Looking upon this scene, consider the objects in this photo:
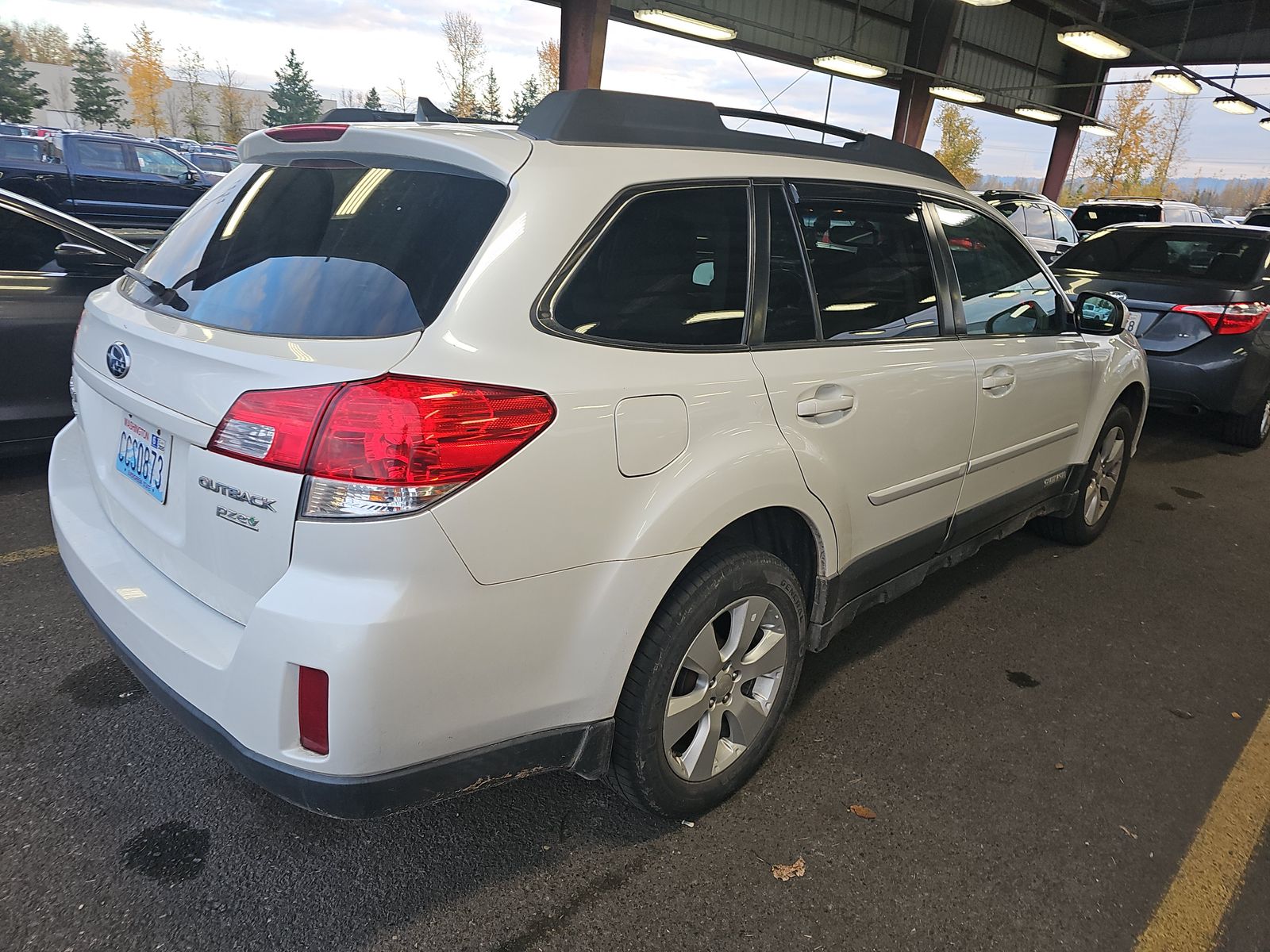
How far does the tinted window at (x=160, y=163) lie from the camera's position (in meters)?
13.1

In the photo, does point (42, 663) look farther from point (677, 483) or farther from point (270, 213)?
point (677, 483)

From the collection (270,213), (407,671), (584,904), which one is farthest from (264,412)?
(584,904)

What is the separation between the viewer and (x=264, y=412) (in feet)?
5.32

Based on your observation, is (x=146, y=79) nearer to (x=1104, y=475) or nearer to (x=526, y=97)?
(x=526, y=97)

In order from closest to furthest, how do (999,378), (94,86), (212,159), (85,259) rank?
(999,378) → (85,259) → (212,159) → (94,86)

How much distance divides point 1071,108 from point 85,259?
27099mm

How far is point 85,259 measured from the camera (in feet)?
13.1

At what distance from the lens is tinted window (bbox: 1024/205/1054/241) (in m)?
14.5

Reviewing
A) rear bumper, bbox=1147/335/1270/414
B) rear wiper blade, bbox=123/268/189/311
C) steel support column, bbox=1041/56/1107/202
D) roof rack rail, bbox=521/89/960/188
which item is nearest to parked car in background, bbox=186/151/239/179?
steel support column, bbox=1041/56/1107/202

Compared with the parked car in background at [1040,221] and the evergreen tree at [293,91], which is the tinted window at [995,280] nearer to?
the parked car in background at [1040,221]

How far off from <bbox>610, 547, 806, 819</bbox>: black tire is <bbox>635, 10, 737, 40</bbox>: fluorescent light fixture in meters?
12.8

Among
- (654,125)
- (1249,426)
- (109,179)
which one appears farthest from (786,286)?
(109,179)

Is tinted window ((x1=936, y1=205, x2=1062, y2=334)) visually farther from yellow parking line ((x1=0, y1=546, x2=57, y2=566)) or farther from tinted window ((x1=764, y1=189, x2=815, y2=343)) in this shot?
yellow parking line ((x1=0, y1=546, x2=57, y2=566))

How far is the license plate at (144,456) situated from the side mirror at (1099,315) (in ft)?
11.9
